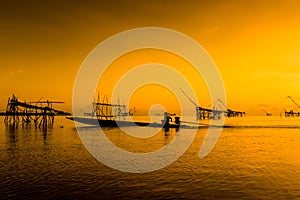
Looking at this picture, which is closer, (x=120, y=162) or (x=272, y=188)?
(x=272, y=188)

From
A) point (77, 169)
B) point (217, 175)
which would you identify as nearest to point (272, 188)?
point (217, 175)

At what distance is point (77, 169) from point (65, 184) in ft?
19.8

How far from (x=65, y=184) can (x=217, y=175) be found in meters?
12.6

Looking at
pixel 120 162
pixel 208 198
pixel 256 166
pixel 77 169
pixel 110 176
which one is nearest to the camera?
pixel 208 198

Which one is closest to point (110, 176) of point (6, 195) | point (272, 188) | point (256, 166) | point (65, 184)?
point (65, 184)

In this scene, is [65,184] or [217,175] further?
[217,175]

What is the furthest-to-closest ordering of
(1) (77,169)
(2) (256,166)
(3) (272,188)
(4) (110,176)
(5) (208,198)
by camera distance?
(2) (256,166) → (1) (77,169) → (4) (110,176) → (3) (272,188) → (5) (208,198)

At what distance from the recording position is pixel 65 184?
2252cm

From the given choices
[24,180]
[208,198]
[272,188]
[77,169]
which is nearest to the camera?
[208,198]

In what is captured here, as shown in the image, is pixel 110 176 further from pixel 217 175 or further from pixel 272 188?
pixel 272 188

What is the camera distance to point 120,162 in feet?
108

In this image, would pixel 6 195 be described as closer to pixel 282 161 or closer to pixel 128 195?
pixel 128 195

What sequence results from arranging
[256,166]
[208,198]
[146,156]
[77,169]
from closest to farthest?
[208,198], [77,169], [256,166], [146,156]

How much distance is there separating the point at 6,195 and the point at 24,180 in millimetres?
4181
